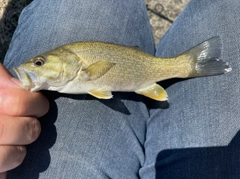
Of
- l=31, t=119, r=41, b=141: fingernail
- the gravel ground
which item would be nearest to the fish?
l=31, t=119, r=41, b=141: fingernail

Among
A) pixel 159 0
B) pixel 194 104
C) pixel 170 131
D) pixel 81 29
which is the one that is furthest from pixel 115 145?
pixel 159 0

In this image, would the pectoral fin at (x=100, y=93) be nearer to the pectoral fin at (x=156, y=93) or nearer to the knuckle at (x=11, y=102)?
the pectoral fin at (x=156, y=93)

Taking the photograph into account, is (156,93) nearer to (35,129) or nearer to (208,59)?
(208,59)

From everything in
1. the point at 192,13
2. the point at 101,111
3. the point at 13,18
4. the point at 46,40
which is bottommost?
the point at 13,18

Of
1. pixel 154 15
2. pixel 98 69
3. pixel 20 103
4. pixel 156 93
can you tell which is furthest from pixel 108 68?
pixel 154 15

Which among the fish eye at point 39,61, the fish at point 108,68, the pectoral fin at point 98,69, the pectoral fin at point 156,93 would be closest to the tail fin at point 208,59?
the fish at point 108,68

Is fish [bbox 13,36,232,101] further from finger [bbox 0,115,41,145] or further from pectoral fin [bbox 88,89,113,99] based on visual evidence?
finger [bbox 0,115,41,145]

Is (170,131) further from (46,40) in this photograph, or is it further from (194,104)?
(46,40)
